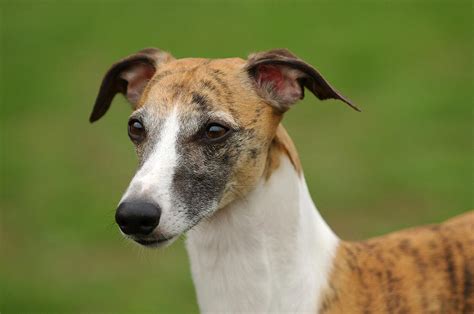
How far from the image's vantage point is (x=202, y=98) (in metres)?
4.66

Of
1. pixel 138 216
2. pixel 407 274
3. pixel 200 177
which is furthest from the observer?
pixel 407 274

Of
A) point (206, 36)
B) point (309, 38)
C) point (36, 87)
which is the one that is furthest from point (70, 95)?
point (309, 38)

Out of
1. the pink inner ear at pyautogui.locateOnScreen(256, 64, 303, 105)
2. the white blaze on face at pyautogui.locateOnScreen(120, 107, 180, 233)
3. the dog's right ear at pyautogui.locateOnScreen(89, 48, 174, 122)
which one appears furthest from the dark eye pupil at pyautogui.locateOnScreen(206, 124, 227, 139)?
the dog's right ear at pyautogui.locateOnScreen(89, 48, 174, 122)

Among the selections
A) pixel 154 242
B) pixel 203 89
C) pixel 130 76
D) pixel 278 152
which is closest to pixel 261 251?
pixel 278 152

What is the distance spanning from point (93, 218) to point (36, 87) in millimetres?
4340

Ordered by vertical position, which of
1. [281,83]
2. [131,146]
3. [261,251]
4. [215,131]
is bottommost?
[131,146]

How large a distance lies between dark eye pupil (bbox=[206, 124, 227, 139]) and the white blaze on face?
16 centimetres

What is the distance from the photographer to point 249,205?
4746 millimetres

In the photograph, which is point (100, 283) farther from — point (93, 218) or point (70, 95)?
point (70, 95)

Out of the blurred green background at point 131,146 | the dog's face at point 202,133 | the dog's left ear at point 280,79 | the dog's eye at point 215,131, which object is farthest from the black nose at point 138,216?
the blurred green background at point 131,146

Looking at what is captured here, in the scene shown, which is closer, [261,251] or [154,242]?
[154,242]

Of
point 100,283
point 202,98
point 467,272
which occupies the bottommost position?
point 100,283

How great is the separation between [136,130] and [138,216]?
0.65 meters

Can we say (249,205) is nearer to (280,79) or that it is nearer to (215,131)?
(215,131)
